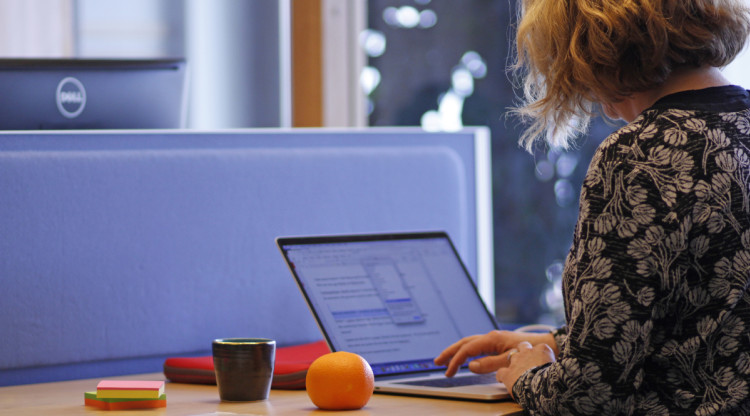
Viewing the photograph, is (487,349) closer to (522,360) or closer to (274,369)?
(522,360)

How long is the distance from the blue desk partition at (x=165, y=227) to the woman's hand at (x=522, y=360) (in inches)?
21.9

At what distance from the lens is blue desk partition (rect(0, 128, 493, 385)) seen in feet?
4.90

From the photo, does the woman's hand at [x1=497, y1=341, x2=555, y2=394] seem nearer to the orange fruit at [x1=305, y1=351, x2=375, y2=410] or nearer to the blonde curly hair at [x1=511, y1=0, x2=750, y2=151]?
the orange fruit at [x1=305, y1=351, x2=375, y2=410]

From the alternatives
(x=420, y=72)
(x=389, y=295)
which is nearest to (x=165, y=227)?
(x=389, y=295)

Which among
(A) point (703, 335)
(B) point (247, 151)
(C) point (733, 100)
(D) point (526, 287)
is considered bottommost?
(D) point (526, 287)

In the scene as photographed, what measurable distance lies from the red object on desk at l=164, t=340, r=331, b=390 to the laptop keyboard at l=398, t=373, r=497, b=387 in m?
0.15

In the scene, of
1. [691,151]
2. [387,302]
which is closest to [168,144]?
[387,302]

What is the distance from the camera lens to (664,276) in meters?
0.98

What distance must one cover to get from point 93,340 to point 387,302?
0.47 m

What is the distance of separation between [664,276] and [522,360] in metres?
0.33

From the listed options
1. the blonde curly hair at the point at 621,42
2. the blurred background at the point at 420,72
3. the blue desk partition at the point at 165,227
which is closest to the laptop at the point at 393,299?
the blue desk partition at the point at 165,227

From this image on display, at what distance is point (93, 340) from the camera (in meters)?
1.53

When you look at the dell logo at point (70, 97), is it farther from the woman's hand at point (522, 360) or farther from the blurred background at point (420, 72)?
the blurred background at point (420, 72)

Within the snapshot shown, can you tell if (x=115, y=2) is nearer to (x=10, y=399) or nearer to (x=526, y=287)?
(x=526, y=287)
